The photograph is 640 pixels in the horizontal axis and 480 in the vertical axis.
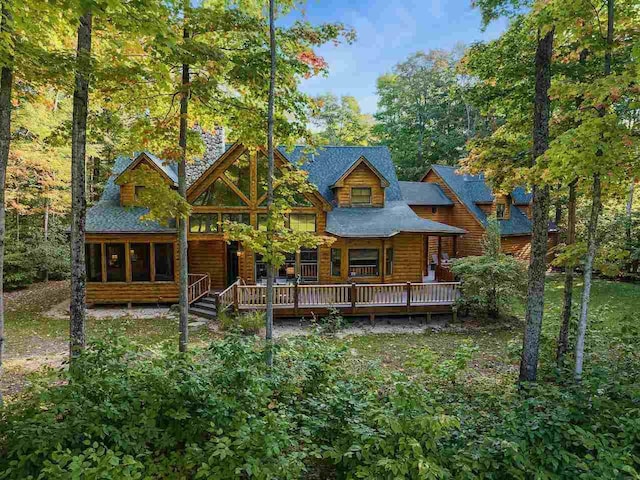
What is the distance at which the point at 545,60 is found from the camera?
21.1 ft

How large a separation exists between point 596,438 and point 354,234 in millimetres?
10750

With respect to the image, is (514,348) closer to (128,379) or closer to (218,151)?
(128,379)

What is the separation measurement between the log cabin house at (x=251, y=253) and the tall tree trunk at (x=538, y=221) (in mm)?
6319

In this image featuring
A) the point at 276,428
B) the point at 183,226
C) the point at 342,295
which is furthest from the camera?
the point at 342,295

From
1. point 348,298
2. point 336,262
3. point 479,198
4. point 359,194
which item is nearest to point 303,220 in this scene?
point 336,262

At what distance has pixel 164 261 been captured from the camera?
15.4 m

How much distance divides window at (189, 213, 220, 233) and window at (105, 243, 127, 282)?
2.95 m

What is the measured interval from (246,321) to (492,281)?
27.3 ft

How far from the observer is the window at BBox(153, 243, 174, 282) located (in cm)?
1519

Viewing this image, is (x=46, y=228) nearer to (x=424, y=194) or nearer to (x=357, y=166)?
(x=357, y=166)

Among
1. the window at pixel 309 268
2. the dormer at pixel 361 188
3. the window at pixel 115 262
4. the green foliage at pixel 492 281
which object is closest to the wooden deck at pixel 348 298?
the green foliage at pixel 492 281

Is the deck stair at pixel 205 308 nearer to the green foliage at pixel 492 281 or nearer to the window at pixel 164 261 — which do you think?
the window at pixel 164 261

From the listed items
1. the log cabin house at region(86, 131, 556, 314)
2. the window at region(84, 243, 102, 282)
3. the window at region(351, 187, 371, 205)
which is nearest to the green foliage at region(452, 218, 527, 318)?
the log cabin house at region(86, 131, 556, 314)

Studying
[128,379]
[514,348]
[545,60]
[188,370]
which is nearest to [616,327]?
[514,348]
